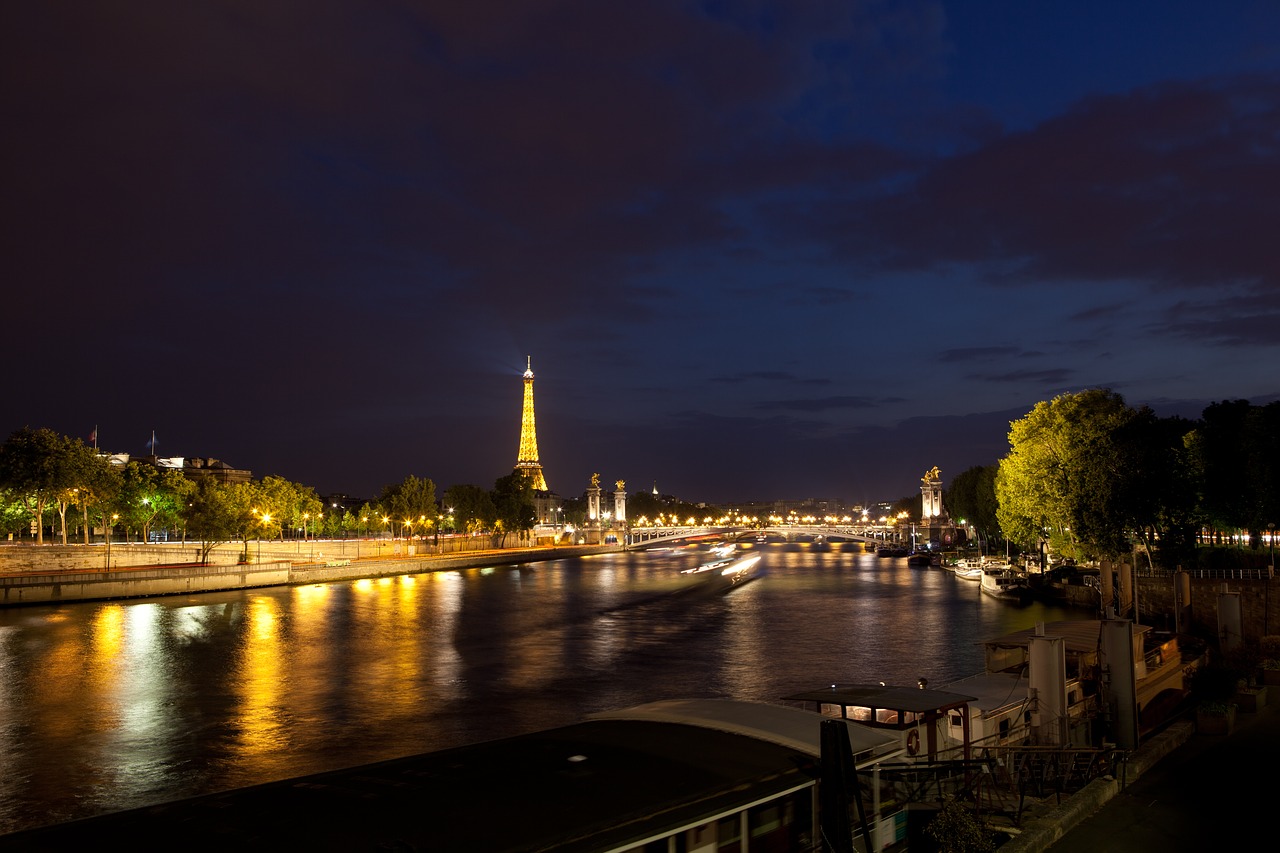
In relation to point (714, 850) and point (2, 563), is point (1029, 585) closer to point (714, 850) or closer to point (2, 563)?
point (714, 850)

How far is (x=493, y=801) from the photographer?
778 cm

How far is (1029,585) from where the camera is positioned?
213 feet

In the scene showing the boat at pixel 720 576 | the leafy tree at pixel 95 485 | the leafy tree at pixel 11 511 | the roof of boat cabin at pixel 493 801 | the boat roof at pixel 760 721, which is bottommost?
the boat at pixel 720 576

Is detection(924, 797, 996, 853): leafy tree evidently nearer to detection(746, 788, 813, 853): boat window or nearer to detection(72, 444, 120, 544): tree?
detection(746, 788, 813, 853): boat window

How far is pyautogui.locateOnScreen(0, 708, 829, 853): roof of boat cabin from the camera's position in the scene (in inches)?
275

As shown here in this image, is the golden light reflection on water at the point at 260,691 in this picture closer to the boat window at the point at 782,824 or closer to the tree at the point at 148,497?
the boat window at the point at 782,824

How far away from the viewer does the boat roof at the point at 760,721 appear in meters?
9.77

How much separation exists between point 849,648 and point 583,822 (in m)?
35.6

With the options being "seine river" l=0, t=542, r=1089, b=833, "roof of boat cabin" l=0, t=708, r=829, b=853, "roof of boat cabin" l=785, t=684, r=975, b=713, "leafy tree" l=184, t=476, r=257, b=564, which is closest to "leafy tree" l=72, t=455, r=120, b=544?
"leafy tree" l=184, t=476, r=257, b=564

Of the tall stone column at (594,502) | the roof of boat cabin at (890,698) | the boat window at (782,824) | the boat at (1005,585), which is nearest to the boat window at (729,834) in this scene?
the boat window at (782,824)

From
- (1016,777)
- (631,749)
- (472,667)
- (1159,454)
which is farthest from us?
(1159,454)

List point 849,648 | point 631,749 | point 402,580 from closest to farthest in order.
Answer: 1. point 631,749
2. point 849,648
3. point 402,580

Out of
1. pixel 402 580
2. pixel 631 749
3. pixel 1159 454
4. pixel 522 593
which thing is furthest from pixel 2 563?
pixel 1159 454

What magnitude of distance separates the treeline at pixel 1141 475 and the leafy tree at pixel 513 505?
82.6 m
